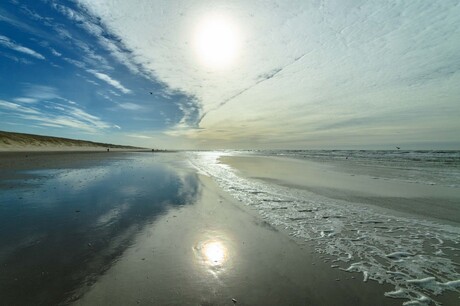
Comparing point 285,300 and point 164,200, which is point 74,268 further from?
point 164,200

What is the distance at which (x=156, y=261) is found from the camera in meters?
4.69

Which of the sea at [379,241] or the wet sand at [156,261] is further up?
the wet sand at [156,261]

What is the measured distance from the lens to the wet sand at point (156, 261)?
362cm

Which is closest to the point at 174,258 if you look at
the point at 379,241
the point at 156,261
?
the point at 156,261

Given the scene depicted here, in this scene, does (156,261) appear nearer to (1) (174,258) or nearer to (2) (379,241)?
(1) (174,258)

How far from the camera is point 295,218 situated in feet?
26.5

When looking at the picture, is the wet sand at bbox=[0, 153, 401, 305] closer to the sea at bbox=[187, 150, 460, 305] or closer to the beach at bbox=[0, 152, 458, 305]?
the beach at bbox=[0, 152, 458, 305]

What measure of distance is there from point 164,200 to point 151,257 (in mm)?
A: 5231

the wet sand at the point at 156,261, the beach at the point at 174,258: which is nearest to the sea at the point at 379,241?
the beach at the point at 174,258

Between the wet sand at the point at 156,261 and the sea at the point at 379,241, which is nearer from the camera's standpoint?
the wet sand at the point at 156,261

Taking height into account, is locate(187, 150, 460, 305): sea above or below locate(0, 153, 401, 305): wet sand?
below

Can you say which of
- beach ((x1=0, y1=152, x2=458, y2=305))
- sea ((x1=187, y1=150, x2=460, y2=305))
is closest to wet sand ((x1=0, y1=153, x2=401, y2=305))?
beach ((x1=0, y1=152, x2=458, y2=305))

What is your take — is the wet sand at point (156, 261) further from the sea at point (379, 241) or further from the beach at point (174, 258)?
the sea at point (379, 241)

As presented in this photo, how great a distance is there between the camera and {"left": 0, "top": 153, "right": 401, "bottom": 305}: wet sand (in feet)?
11.9
